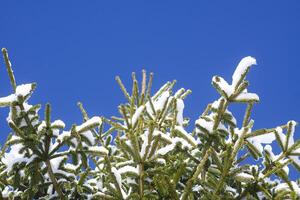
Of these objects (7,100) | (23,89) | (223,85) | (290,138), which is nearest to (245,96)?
(223,85)

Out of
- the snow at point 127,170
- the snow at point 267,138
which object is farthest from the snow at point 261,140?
the snow at point 127,170

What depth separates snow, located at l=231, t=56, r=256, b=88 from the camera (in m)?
4.66

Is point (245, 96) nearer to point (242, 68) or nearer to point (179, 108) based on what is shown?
point (242, 68)

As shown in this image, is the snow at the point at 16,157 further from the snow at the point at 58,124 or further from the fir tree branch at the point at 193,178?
the fir tree branch at the point at 193,178

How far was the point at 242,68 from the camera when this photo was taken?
4.70 metres

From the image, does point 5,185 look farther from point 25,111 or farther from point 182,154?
point 182,154

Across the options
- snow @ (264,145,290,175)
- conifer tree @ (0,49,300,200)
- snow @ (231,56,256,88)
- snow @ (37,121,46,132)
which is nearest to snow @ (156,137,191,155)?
conifer tree @ (0,49,300,200)

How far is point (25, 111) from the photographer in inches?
183

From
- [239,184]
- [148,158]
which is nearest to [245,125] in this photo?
[239,184]

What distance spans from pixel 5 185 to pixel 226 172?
2.61 meters

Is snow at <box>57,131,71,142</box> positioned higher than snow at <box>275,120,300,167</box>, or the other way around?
snow at <box>57,131,71,142</box>

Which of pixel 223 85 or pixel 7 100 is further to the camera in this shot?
pixel 223 85

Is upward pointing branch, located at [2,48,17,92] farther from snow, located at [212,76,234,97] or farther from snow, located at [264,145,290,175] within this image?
snow, located at [264,145,290,175]

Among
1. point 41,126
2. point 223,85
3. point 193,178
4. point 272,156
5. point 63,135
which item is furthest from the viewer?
point 272,156
